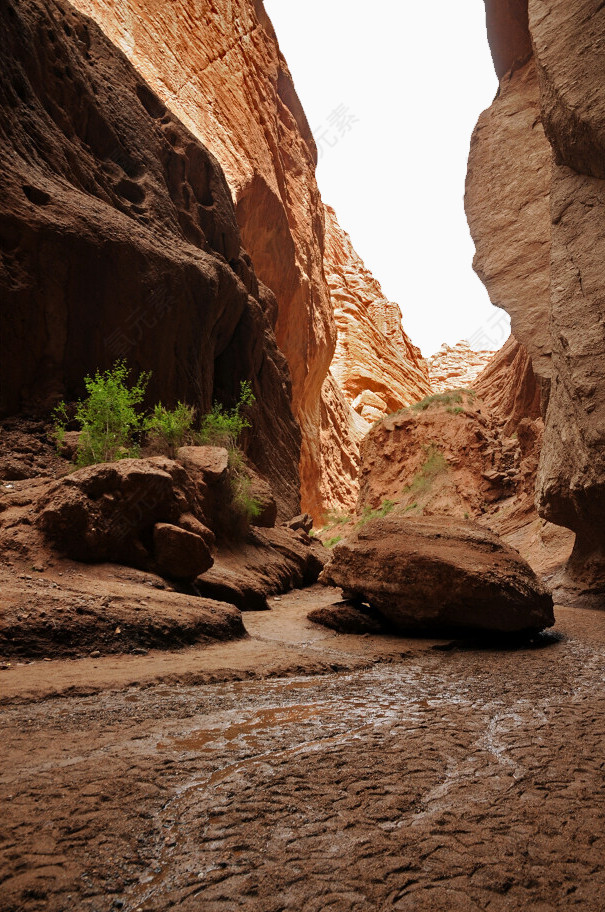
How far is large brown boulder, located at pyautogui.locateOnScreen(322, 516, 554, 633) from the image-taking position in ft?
16.4

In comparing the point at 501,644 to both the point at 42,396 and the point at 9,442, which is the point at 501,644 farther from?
the point at 42,396

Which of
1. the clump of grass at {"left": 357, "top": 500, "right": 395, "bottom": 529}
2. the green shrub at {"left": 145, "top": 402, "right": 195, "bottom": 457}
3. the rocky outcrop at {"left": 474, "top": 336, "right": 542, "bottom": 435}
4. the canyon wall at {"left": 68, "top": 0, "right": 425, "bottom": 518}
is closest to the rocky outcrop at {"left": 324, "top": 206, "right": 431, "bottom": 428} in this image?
the canyon wall at {"left": 68, "top": 0, "right": 425, "bottom": 518}

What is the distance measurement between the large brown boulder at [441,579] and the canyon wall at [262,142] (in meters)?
14.6

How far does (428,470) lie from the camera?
63.1ft

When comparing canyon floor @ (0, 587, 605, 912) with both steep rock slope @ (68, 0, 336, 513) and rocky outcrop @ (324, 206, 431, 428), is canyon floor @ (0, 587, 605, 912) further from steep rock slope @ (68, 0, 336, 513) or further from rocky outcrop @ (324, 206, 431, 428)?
rocky outcrop @ (324, 206, 431, 428)

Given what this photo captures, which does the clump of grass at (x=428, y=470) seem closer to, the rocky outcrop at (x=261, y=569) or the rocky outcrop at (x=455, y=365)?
the rocky outcrop at (x=261, y=569)

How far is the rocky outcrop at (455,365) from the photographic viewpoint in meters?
47.9

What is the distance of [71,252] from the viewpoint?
798 centimetres

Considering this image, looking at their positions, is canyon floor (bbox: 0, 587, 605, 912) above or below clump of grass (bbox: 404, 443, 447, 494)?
below

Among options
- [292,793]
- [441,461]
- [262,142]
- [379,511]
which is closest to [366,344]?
[262,142]

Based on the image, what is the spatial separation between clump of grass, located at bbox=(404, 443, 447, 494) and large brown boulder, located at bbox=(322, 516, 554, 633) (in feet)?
43.9

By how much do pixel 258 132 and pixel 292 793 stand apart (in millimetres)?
21819

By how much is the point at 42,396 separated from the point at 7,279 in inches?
59.6

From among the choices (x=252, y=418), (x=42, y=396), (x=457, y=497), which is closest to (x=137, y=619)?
(x=42, y=396)
